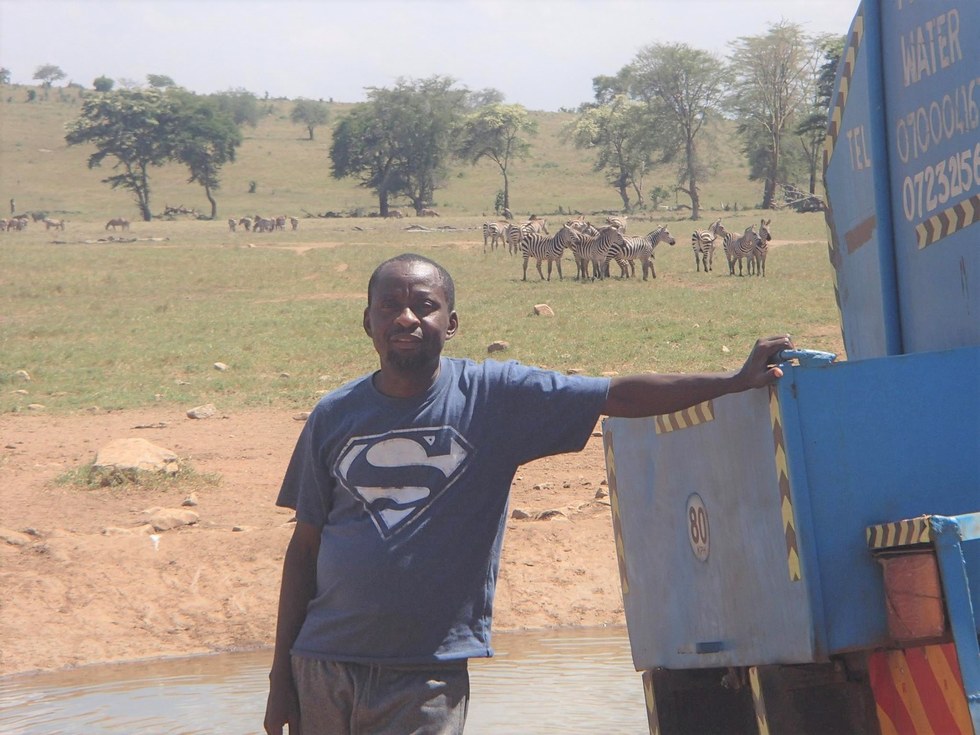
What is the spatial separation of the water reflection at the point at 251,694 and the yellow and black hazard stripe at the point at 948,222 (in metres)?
2.52

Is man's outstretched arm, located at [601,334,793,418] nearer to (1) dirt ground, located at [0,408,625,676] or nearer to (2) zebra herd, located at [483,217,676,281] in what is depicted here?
(1) dirt ground, located at [0,408,625,676]

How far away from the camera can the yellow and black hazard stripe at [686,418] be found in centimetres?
314

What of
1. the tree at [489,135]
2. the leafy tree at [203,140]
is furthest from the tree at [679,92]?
the leafy tree at [203,140]

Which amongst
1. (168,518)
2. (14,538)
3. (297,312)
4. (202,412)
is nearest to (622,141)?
(297,312)

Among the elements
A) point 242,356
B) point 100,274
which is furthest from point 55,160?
point 242,356

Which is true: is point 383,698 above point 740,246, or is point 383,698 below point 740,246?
below

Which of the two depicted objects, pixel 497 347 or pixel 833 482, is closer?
pixel 833 482

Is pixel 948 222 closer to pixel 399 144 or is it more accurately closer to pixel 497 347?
pixel 497 347

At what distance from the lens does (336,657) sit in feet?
9.07

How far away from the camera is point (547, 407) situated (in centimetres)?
279

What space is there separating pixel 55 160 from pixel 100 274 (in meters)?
55.7

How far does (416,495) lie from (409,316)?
38 centimetres

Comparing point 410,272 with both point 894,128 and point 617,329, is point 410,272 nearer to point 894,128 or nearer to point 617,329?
point 894,128

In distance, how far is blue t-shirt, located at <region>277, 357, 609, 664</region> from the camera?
273cm
